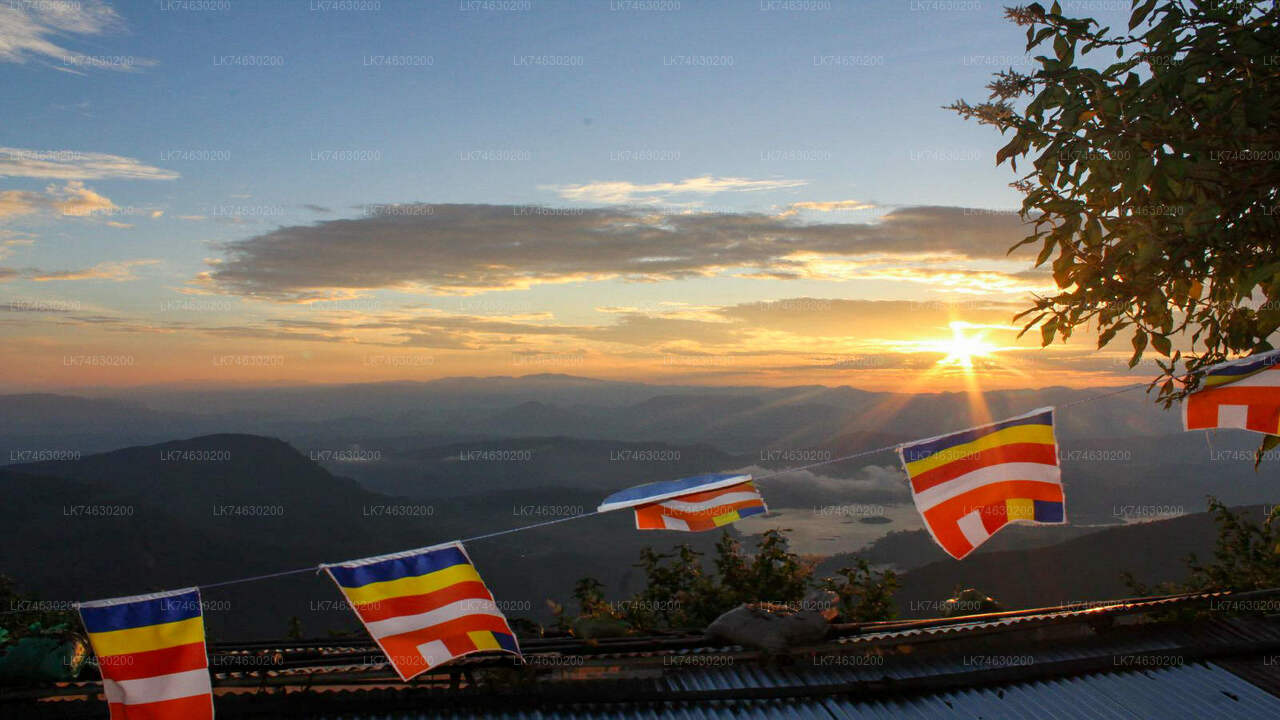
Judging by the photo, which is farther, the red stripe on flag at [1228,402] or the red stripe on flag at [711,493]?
the red stripe on flag at [711,493]

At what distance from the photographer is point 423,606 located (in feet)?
24.2

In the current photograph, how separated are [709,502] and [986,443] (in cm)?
340

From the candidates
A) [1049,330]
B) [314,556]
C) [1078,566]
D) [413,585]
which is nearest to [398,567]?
[413,585]

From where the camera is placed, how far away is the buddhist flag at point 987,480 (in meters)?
7.88

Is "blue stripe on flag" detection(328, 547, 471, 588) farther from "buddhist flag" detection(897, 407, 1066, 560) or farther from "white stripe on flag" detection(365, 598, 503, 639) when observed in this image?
"buddhist flag" detection(897, 407, 1066, 560)

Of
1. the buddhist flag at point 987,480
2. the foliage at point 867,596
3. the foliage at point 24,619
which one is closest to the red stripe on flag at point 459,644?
the foliage at point 24,619

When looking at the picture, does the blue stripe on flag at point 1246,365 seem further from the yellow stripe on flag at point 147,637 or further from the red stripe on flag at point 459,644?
the yellow stripe on flag at point 147,637

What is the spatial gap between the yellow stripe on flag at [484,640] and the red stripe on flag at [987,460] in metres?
4.68

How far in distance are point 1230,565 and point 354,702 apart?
632 inches

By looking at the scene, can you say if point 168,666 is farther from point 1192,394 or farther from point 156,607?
point 1192,394

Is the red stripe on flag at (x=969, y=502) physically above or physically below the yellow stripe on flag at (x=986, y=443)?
below

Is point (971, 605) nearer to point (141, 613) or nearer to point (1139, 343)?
point (1139, 343)

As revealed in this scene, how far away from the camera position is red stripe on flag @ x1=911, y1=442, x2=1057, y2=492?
7.94m

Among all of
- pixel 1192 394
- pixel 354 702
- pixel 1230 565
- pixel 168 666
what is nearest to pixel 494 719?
pixel 354 702
